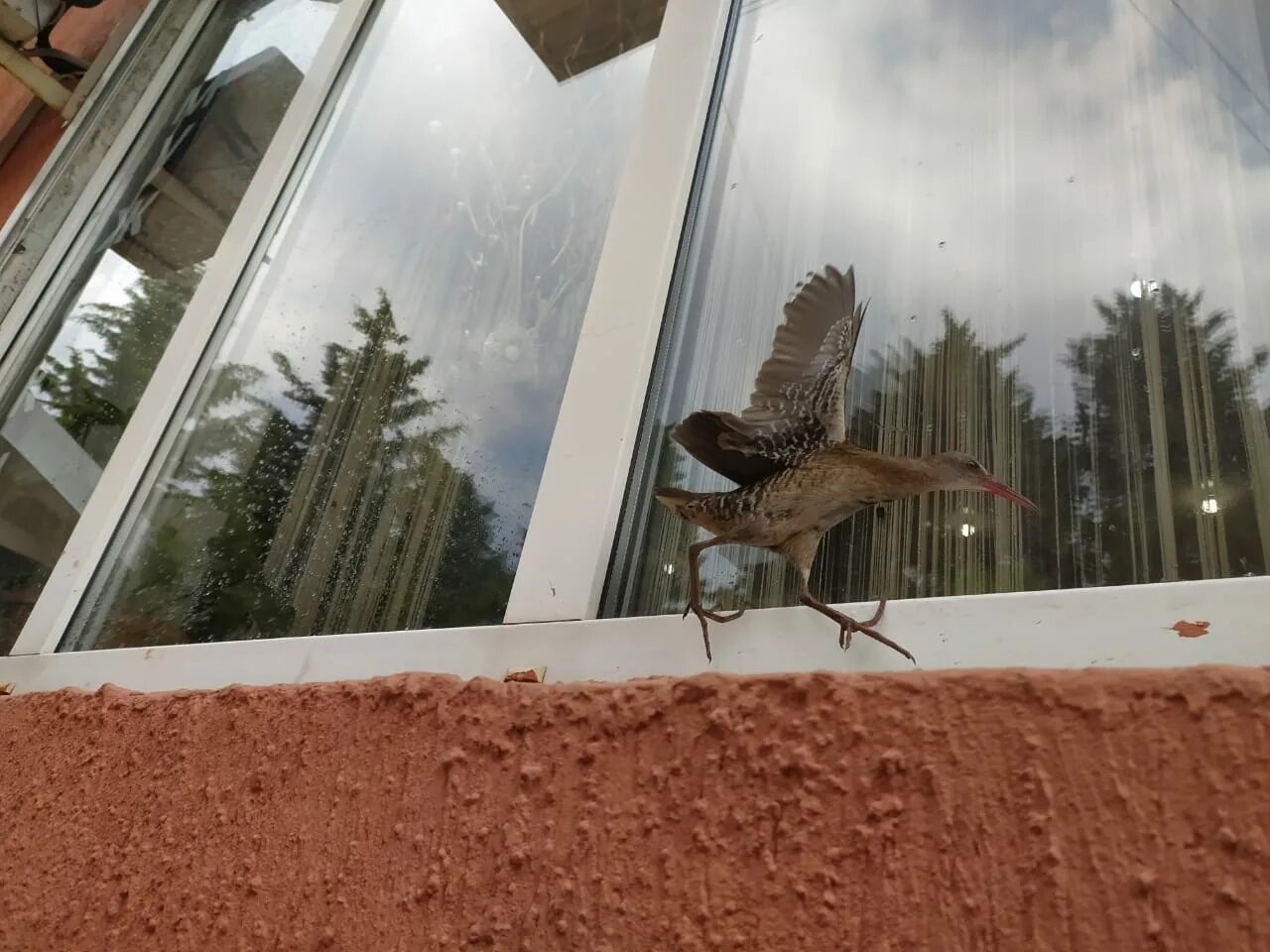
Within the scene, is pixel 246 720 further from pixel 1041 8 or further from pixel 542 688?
pixel 1041 8

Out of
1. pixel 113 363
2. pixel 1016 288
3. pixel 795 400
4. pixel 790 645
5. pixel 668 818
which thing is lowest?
pixel 668 818

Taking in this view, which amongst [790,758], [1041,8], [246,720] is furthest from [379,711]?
[1041,8]

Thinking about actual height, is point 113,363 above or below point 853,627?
above

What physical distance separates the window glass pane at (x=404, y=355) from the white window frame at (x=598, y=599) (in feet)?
0.26

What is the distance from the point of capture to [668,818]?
0.75m

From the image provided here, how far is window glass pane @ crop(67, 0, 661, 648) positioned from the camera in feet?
4.81

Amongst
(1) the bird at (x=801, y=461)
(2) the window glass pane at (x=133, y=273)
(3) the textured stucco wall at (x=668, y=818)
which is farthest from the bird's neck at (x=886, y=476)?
(2) the window glass pane at (x=133, y=273)

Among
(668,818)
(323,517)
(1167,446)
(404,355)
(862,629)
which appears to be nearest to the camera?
(668,818)

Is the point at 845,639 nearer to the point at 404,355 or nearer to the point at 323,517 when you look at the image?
the point at 323,517

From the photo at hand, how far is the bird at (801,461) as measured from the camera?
103 centimetres

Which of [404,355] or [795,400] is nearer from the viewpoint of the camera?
[795,400]

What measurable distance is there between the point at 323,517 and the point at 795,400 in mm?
942

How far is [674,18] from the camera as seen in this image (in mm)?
1681

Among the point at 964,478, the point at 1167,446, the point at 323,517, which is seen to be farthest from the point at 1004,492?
the point at 323,517
